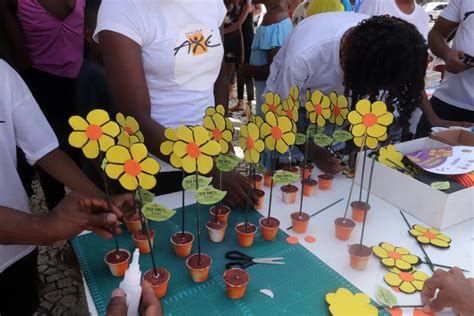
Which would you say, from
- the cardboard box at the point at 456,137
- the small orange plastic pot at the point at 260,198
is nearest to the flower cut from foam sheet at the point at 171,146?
the small orange plastic pot at the point at 260,198

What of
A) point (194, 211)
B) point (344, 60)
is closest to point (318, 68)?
point (344, 60)

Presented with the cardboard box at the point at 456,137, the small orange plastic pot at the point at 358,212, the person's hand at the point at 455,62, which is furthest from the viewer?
the person's hand at the point at 455,62

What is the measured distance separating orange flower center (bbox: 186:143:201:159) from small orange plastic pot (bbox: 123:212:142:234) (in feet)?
0.89

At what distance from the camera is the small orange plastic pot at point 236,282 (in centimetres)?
74

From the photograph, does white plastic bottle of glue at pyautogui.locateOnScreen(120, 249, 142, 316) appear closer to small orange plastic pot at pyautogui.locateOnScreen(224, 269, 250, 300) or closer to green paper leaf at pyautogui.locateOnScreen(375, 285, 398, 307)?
small orange plastic pot at pyautogui.locateOnScreen(224, 269, 250, 300)

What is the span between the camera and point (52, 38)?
171cm

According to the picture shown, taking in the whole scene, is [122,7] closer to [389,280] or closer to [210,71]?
[210,71]

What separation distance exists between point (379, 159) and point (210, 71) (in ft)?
1.88

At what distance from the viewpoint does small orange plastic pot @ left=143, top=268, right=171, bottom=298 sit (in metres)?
0.74

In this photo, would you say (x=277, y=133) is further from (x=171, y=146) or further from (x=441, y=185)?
(x=441, y=185)

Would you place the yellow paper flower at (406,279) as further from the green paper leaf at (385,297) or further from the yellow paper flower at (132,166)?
the yellow paper flower at (132,166)

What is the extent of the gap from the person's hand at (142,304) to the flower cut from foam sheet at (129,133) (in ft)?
1.15

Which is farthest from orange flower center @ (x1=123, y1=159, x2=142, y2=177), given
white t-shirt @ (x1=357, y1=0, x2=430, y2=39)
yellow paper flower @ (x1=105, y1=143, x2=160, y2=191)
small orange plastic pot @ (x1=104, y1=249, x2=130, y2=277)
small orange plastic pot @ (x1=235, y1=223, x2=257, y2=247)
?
white t-shirt @ (x1=357, y1=0, x2=430, y2=39)

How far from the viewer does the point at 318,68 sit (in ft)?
4.39
